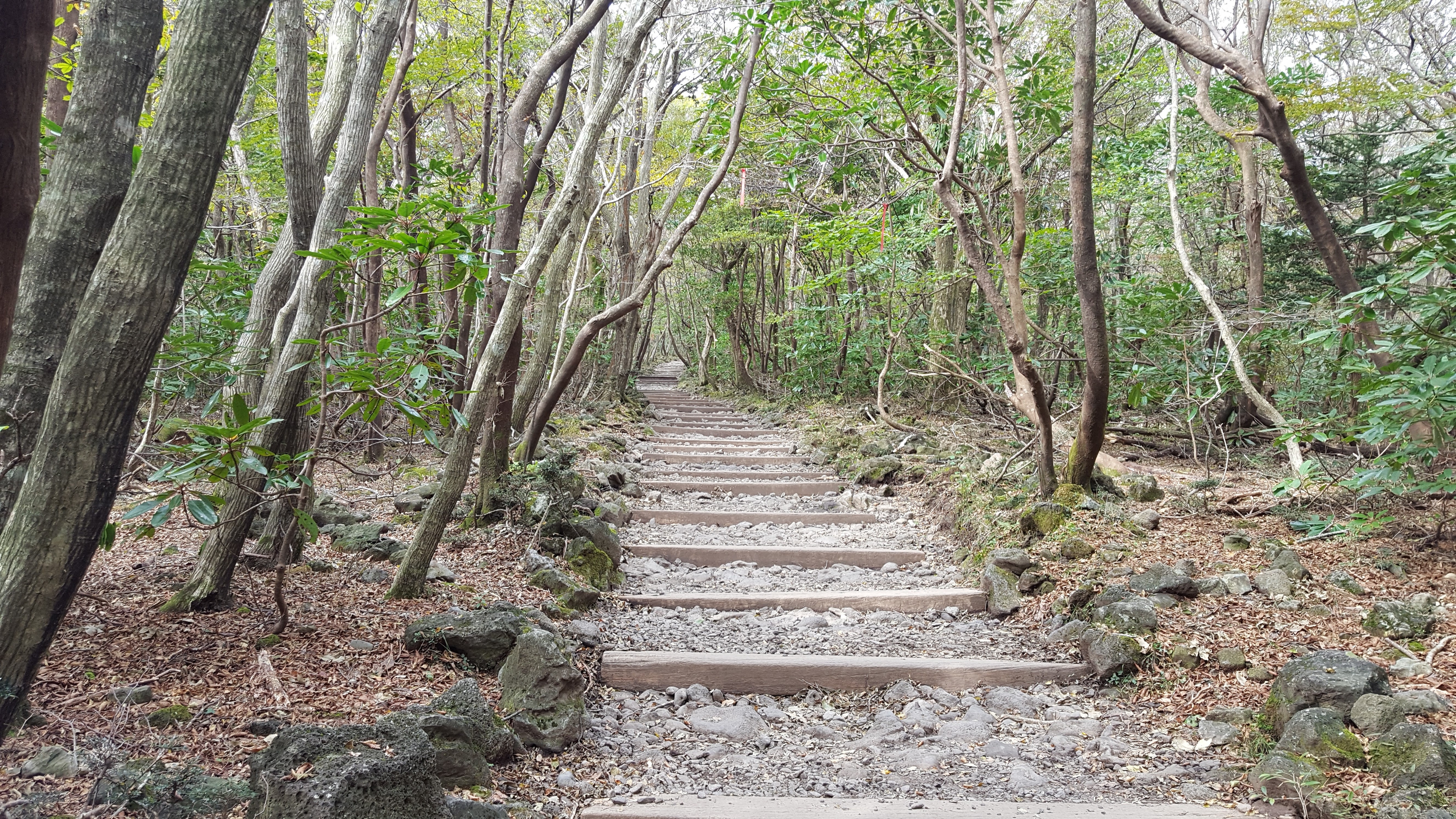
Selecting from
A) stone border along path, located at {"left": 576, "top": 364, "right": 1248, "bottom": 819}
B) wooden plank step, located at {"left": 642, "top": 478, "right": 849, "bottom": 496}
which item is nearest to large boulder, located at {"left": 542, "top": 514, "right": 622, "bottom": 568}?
stone border along path, located at {"left": 576, "top": 364, "right": 1248, "bottom": 819}

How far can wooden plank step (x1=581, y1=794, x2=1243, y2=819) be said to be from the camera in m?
2.72

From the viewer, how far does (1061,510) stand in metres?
5.28

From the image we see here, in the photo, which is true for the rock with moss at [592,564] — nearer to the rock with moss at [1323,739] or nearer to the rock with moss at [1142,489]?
the rock with moss at [1323,739]

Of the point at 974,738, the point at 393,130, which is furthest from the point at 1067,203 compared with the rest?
the point at 974,738

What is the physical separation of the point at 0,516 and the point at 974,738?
366 centimetres

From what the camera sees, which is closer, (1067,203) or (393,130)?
(393,130)

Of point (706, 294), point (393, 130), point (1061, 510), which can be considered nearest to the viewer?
point (1061, 510)

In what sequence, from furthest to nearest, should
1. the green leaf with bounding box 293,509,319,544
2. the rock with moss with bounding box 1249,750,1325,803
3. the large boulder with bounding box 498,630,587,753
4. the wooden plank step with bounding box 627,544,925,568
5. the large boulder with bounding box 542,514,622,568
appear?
the wooden plank step with bounding box 627,544,925,568 → the large boulder with bounding box 542,514,622,568 → the large boulder with bounding box 498,630,587,753 → the green leaf with bounding box 293,509,319,544 → the rock with moss with bounding box 1249,750,1325,803

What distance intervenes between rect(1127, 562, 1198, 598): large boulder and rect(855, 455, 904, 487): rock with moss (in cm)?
367

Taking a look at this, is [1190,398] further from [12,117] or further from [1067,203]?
[1067,203]

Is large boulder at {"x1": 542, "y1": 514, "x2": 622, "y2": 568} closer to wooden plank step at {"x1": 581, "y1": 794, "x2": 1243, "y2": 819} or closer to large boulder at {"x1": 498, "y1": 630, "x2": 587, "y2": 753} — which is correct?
large boulder at {"x1": 498, "y1": 630, "x2": 587, "y2": 753}

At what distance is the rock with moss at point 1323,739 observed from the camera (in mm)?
2730

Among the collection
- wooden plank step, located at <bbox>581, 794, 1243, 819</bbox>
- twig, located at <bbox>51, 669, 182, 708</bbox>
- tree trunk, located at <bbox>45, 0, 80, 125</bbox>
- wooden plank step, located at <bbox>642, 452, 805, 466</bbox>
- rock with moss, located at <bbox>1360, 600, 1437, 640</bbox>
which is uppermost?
tree trunk, located at <bbox>45, 0, 80, 125</bbox>

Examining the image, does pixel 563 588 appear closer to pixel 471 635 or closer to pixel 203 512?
pixel 471 635
